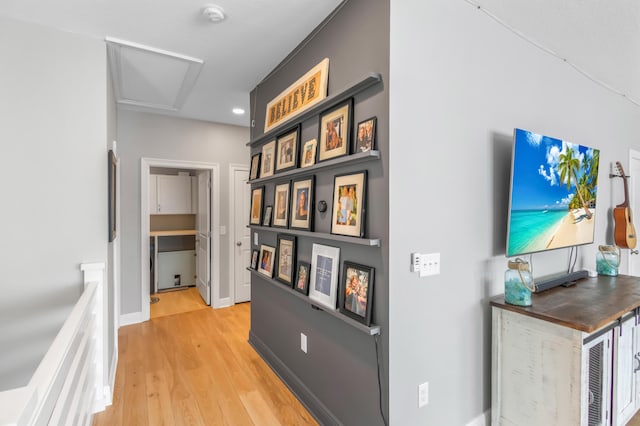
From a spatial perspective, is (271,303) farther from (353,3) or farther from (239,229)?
(353,3)

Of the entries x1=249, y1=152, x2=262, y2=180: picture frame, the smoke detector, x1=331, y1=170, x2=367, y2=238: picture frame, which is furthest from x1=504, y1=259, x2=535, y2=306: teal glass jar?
the smoke detector

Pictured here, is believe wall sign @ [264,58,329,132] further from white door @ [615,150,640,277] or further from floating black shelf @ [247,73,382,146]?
white door @ [615,150,640,277]

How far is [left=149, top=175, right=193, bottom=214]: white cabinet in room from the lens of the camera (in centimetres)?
499

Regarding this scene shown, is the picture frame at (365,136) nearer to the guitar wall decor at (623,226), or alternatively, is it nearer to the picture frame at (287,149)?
the picture frame at (287,149)

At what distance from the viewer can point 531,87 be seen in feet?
7.09

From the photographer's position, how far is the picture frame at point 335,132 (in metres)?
1.69

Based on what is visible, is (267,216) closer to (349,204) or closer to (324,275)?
(324,275)

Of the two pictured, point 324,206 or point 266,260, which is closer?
point 324,206

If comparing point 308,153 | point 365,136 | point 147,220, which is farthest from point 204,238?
point 365,136

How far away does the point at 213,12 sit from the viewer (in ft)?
6.01

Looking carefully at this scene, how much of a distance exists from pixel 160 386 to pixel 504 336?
8.13 feet

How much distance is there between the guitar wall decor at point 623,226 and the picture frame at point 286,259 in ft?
10.3

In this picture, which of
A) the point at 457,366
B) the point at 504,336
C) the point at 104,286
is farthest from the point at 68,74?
the point at 504,336

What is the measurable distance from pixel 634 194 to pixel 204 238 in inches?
210
